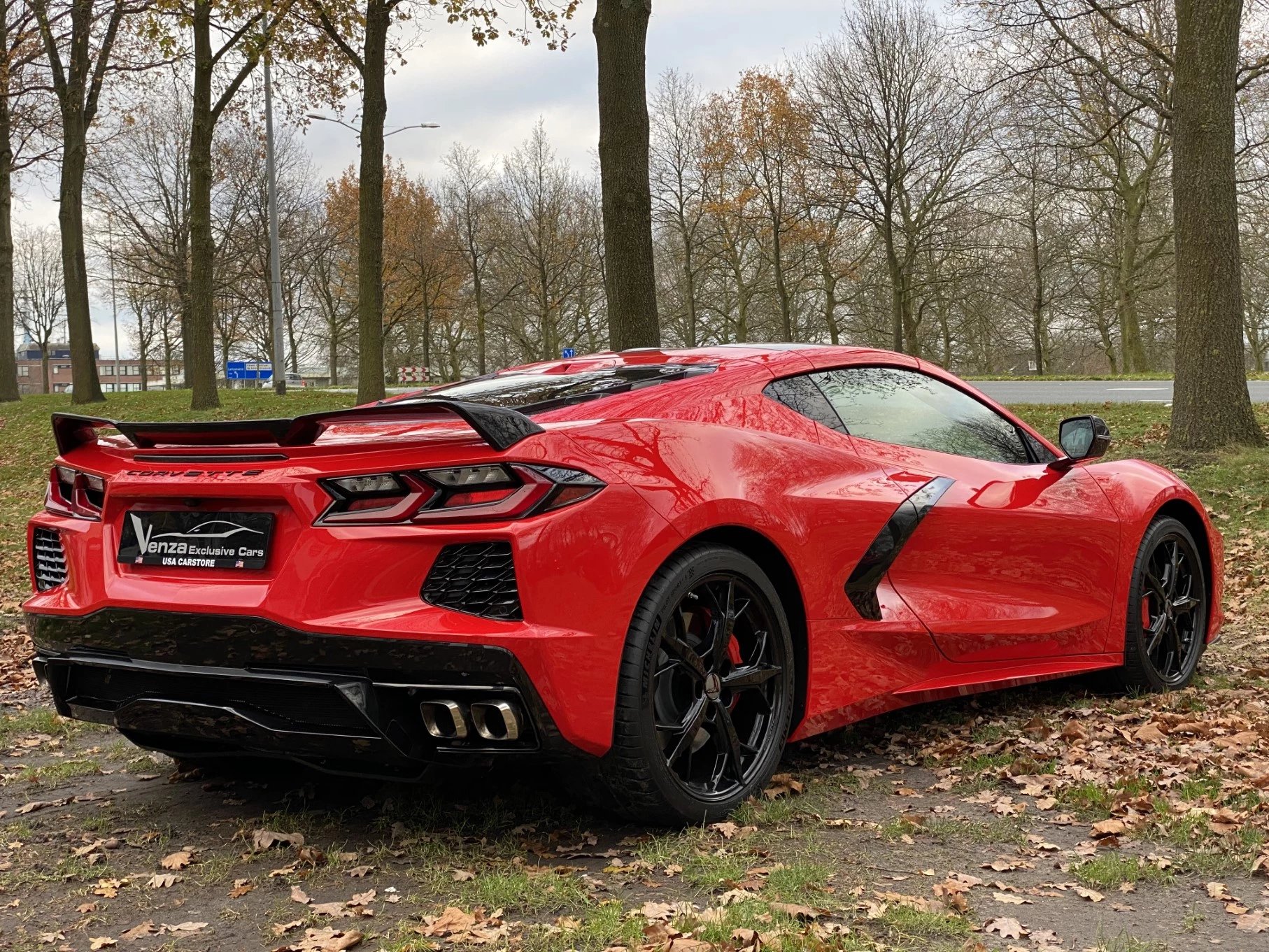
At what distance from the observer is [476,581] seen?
2.92 m

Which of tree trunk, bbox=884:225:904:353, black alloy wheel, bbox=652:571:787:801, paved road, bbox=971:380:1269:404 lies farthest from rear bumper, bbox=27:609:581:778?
tree trunk, bbox=884:225:904:353

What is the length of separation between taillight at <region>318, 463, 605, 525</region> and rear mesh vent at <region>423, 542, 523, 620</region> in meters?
0.08

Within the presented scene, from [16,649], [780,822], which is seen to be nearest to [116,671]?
[780,822]

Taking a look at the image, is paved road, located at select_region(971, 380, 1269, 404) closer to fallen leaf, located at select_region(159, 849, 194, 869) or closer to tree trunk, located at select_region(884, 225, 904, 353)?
tree trunk, located at select_region(884, 225, 904, 353)

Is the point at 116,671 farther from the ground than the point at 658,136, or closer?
closer

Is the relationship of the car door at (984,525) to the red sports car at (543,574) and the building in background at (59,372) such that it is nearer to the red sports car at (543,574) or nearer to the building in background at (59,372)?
the red sports car at (543,574)

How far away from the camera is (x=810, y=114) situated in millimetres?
31578

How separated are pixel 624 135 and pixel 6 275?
2186 centimetres

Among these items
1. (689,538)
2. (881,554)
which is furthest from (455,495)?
(881,554)

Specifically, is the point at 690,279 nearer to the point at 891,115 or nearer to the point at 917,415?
the point at 891,115

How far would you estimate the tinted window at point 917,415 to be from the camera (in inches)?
163

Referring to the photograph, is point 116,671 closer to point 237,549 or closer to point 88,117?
point 237,549

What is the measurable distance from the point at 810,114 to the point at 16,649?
28.0 meters

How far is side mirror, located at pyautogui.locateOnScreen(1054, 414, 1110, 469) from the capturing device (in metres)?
4.74
